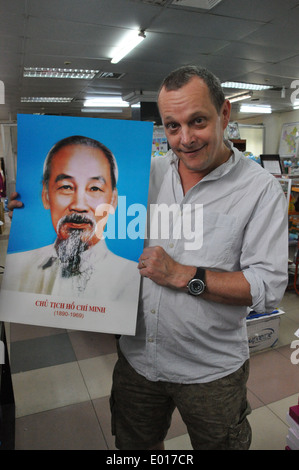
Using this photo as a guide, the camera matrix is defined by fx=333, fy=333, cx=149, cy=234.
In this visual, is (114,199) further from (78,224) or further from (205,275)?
(205,275)

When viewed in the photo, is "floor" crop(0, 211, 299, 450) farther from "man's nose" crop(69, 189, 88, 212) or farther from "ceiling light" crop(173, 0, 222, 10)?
"ceiling light" crop(173, 0, 222, 10)

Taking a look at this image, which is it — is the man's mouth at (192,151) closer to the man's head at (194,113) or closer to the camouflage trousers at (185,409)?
the man's head at (194,113)

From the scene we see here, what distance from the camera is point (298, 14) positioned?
370cm

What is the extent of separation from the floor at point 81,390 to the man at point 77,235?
1.17 m

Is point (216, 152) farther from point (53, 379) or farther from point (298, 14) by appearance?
point (298, 14)

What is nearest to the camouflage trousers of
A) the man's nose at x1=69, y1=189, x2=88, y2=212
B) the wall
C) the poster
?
the poster

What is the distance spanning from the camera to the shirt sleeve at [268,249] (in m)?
0.86

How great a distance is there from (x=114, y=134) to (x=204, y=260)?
446mm

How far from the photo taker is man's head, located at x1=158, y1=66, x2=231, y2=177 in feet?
2.78

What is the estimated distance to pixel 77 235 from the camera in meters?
0.98

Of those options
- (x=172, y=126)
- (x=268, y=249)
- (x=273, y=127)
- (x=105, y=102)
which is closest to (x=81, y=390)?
(x=268, y=249)

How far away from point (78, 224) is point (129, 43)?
441 centimetres

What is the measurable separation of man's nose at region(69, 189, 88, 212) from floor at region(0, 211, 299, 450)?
1.33 m

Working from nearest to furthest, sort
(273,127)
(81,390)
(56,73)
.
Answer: (81,390) < (56,73) < (273,127)
